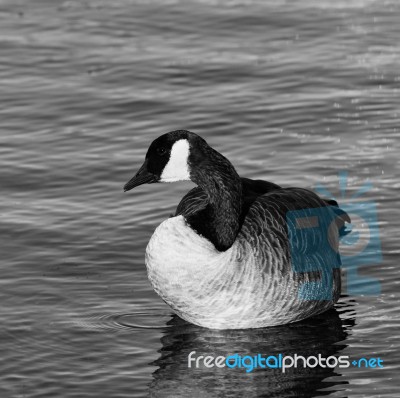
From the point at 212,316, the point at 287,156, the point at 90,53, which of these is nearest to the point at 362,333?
the point at 212,316

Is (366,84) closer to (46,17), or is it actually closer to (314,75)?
(314,75)

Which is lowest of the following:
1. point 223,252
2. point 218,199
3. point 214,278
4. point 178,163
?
point 214,278

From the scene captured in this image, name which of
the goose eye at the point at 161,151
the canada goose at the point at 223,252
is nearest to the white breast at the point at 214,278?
the canada goose at the point at 223,252

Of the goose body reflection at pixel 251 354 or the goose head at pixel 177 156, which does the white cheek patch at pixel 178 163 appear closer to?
the goose head at pixel 177 156

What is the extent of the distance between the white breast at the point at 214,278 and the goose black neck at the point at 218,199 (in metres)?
0.09

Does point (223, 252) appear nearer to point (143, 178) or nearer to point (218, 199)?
point (218, 199)

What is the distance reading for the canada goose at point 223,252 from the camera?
11648mm

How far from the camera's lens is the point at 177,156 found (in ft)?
38.8

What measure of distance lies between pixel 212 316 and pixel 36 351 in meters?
1.69

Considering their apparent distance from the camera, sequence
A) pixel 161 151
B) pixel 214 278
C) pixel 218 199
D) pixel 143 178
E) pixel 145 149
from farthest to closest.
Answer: pixel 145 149, pixel 143 178, pixel 161 151, pixel 218 199, pixel 214 278

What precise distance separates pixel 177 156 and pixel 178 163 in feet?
0.24

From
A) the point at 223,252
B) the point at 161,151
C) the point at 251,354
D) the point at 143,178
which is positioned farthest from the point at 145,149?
the point at 251,354

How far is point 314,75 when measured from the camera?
60.7 ft

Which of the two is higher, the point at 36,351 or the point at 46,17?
the point at 46,17
